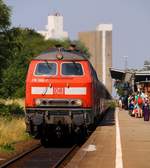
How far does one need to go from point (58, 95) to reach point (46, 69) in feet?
4.33

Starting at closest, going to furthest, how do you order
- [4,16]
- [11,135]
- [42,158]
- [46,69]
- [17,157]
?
[17,157] < [42,158] < [46,69] < [11,135] < [4,16]

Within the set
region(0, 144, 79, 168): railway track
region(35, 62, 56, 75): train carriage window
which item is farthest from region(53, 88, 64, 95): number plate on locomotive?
region(0, 144, 79, 168): railway track

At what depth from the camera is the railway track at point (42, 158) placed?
1631 cm

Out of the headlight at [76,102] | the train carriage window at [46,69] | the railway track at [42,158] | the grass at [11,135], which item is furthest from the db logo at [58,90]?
the grass at [11,135]

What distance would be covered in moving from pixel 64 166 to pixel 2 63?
24079 millimetres

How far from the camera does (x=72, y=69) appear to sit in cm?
2236

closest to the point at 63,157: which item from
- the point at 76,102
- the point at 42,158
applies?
the point at 42,158

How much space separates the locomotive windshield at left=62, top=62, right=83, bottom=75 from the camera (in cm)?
2218

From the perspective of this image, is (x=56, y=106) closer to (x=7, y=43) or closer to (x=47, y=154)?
(x=47, y=154)

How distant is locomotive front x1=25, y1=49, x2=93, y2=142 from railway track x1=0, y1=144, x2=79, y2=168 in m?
0.78

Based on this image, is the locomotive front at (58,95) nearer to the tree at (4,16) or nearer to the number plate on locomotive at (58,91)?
A: the number plate on locomotive at (58,91)

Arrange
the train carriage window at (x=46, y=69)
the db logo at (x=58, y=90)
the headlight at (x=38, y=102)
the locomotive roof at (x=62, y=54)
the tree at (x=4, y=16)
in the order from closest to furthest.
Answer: the headlight at (x=38, y=102) → the db logo at (x=58, y=90) → the train carriage window at (x=46, y=69) → the locomotive roof at (x=62, y=54) → the tree at (x=4, y=16)

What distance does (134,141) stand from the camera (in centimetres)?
2206

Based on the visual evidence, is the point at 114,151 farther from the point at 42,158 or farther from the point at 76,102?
the point at 76,102
